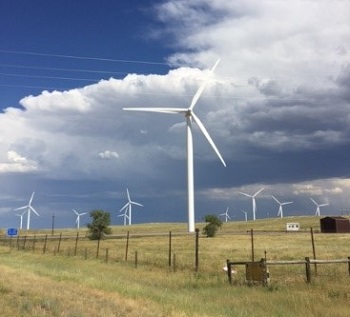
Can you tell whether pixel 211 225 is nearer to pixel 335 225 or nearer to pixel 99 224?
pixel 99 224

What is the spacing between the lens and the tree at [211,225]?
81375 mm

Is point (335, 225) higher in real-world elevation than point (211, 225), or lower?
higher

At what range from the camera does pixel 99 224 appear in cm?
8388

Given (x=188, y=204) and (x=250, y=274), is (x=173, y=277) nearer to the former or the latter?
(x=250, y=274)

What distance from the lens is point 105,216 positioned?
85.8m

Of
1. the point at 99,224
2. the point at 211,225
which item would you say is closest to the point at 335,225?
the point at 211,225

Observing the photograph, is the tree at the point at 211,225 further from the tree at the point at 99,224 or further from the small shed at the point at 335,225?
the small shed at the point at 335,225

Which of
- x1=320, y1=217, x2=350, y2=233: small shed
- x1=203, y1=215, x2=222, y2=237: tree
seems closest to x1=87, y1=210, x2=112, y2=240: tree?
x1=203, y1=215, x2=222, y2=237: tree

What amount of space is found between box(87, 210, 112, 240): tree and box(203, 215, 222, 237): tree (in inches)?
677

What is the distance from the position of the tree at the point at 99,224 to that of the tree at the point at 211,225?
56.4 ft

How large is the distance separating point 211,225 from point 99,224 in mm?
19230

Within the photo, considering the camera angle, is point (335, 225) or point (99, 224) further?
point (335, 225)

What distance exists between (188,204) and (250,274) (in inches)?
2317

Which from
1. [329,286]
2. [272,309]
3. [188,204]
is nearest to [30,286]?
[272,309]
